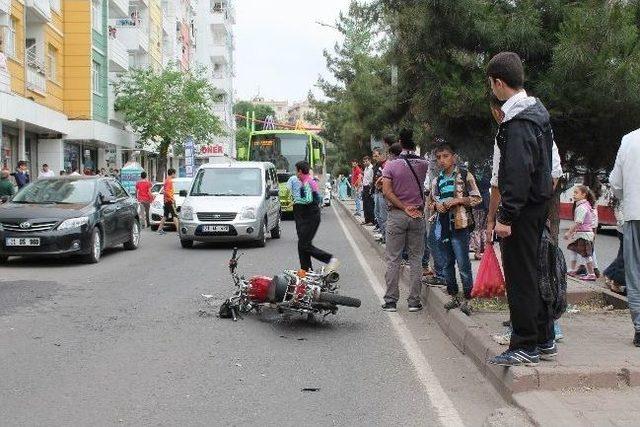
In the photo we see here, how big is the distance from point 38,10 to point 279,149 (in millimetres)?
10273

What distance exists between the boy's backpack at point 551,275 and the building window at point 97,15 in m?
31.5

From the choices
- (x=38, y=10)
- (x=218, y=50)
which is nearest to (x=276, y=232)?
(x=38, y=10)

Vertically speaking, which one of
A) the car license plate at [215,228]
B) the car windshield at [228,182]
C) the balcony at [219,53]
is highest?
the balcony at [219,53]

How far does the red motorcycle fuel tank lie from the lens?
27.0ft

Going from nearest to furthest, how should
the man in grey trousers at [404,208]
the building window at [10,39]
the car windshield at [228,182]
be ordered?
the man in grey trousers at [404,208], the car windshield at [228,182], the building window at [10,39]

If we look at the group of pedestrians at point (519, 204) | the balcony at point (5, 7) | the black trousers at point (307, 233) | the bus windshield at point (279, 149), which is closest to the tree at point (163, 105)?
the bus windshield at point (279, 149)

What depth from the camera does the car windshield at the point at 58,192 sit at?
561 inches

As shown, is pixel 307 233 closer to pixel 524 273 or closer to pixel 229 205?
pixel 524 273

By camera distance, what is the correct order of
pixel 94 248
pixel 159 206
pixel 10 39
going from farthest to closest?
pixel 10 39
pixel 159 206
pixel 94 248

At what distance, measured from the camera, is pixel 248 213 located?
54.9ft

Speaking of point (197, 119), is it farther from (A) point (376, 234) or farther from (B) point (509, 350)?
(B) point (509, 350)

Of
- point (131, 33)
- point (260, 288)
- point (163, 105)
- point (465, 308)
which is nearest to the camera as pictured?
point (465, 308)

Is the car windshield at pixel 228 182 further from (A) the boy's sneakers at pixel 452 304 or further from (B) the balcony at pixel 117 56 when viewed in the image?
(B) the balcony at pixel 117 56

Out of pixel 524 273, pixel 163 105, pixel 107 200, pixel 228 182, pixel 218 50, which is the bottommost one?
Answer: pixel 107 200
